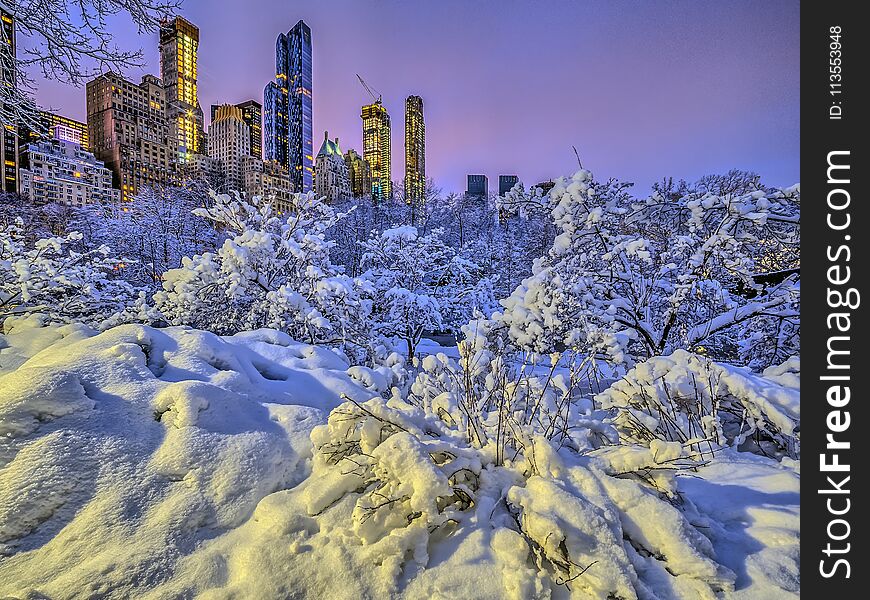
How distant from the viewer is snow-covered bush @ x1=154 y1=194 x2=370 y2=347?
721 cm

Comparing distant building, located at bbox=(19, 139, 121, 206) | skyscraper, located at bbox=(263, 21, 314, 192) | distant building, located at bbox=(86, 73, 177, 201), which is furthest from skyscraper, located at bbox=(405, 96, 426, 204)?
distant building, located at bbox=(19, 139, 121, 206)

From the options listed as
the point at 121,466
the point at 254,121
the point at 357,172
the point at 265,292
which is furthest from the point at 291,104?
the point at 121,466

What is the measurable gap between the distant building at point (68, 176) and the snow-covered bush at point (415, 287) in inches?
1594

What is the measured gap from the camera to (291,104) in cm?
15725

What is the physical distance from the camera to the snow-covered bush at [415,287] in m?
11.2

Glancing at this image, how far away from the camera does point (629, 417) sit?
2951mm

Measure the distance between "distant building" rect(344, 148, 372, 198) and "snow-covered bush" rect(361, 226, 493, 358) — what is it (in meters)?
97.2

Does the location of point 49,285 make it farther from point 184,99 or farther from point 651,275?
point 184,99

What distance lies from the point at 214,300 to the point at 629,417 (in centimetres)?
711

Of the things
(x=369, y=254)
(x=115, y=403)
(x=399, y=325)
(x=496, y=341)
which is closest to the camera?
(x=115, y=403)

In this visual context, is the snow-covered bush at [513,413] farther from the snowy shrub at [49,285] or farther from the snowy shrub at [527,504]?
the snowy shrub at [49,285]
